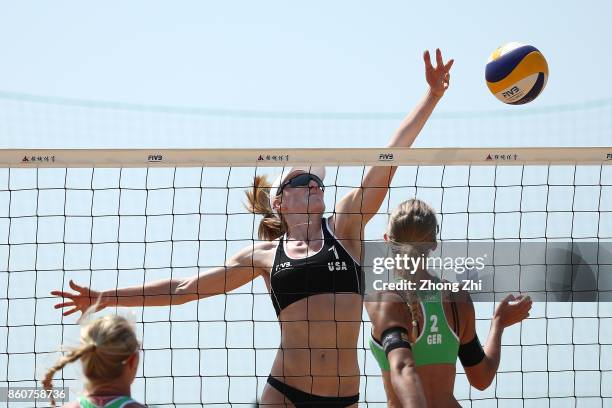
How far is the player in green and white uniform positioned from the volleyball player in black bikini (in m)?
0.95

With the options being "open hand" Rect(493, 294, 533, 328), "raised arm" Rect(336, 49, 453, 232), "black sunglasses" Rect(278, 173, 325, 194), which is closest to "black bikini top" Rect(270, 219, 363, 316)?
"raised arm" Rect(336, 49, 453, 232)

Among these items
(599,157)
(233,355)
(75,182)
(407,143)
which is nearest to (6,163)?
(233,355)

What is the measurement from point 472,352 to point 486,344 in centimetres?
12

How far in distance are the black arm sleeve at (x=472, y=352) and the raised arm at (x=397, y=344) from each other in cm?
42

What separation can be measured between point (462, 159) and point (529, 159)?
395 millimetres

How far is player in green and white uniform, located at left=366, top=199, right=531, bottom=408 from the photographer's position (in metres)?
4.94

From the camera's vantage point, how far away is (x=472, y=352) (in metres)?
5.26

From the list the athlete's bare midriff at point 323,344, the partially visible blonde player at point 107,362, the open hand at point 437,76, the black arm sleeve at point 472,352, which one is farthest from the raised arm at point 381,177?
the partially visible blonde player at point 107,362

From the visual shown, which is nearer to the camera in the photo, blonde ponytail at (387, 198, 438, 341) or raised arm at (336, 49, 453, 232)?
blonde ponytail at (387, 198, 438, 341)

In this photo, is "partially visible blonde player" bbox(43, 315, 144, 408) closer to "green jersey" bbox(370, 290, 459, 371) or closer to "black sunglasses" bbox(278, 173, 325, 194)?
"green jersey" bbox(370, 290, 459, 371)

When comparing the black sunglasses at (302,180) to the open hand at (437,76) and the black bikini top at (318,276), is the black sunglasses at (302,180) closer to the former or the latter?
the black bikini top at (318,276)

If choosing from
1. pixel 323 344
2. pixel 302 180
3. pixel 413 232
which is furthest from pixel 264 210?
pixel 413 232

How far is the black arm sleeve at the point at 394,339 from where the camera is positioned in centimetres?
487

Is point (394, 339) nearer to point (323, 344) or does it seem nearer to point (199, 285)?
point (323, 344)
